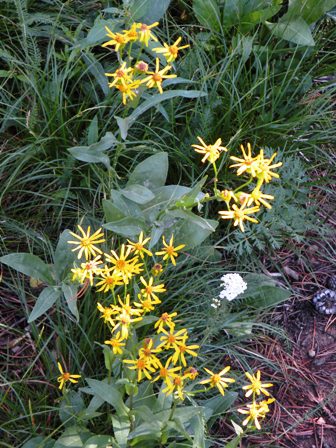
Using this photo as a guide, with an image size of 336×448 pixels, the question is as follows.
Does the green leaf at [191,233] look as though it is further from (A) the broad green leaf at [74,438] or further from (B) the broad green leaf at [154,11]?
(B) the broad green leaf at [154,11]

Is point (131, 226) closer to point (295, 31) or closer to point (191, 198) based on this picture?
point (191, 198)

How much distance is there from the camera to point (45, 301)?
6.38ft

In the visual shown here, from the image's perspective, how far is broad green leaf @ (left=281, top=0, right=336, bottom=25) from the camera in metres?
2.77

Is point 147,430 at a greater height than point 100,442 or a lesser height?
greater

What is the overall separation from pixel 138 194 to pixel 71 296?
367 mm

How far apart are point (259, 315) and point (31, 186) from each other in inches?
38.5

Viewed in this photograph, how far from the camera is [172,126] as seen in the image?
254 cm

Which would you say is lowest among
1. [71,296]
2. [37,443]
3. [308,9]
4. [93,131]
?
[37,443]

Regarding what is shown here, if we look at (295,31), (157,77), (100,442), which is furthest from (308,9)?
(100,442)

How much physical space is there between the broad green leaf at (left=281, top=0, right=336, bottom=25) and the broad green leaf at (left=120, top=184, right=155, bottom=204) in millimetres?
1223

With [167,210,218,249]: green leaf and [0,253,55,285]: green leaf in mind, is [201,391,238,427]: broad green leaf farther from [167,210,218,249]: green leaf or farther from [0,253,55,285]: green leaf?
[0,253,55,285]: green leaf

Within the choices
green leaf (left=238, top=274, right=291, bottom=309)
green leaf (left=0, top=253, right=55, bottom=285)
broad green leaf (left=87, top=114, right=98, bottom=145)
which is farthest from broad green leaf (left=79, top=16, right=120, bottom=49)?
green leaf (left=238, top=274, right=291, bottom=309)

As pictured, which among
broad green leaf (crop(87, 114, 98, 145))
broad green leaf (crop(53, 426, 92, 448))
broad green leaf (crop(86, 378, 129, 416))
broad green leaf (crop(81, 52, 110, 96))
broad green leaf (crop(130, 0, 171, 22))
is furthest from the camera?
broad green leaf (crop(130, 0, 171, 22))

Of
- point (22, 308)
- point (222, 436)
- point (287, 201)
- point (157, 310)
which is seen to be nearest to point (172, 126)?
point (287, 201)
